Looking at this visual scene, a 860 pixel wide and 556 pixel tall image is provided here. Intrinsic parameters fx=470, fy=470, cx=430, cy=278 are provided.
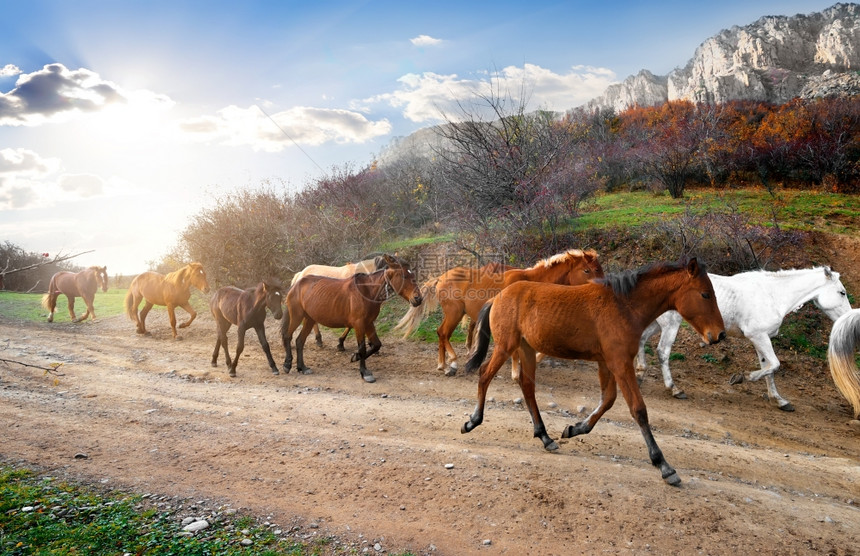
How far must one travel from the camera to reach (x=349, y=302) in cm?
948

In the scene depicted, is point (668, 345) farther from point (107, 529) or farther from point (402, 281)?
point (107, 529)

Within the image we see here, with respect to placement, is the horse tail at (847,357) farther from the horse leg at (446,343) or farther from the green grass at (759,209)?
the green grass at (759,209)

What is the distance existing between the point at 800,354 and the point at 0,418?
13609 millimetres

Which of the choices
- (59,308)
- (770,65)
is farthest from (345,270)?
(770,65)

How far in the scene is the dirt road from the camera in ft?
12.8

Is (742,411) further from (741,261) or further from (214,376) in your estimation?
(214,376)

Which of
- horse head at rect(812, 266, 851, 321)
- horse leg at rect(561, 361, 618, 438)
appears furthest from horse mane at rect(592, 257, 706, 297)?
horse head at rect(812, 266, 851, 321)

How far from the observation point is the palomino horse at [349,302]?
9.12 m

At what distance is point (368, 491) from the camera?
14.7 feet

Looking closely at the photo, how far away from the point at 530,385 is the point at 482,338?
89 centimetres

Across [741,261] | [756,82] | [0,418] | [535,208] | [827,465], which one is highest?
[756,82]

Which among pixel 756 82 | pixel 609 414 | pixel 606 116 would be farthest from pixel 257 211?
pixel 756 82

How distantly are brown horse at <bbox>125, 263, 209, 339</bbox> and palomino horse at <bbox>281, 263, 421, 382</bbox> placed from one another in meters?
4.41

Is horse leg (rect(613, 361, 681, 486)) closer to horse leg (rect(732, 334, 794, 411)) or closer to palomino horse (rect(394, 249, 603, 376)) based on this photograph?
palomino horse (rect(394, 249, 603, 376))
